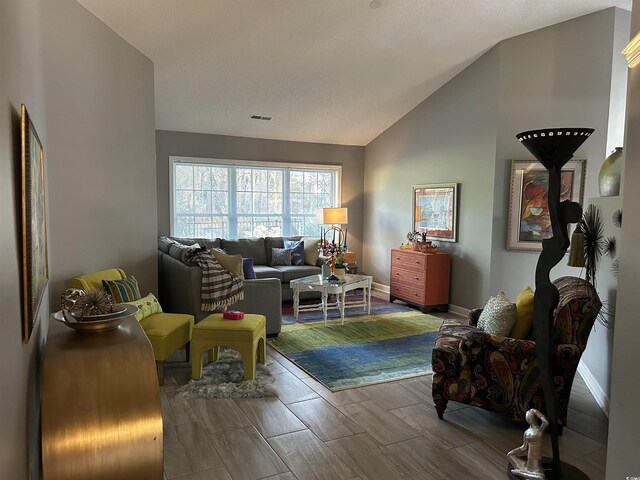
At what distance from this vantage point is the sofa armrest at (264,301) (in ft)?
15.4

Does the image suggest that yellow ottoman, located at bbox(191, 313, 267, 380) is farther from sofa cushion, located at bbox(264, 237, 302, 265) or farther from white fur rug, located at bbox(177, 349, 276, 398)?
sofa cushion, located at bbox(264, 237, 302, 265)

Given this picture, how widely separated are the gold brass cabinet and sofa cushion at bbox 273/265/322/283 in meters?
4.48

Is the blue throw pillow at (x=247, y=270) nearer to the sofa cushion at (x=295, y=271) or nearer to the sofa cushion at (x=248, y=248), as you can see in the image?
the sofa cushion at (x=295, y=271)

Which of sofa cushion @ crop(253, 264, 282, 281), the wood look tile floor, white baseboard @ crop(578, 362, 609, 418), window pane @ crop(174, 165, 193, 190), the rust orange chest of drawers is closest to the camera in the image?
the wood look tile floor

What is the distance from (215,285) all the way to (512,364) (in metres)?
2.61

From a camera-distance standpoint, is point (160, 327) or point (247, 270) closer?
point (160, 327)

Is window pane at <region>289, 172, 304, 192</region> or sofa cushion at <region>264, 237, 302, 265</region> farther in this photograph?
window pane at <region>289, 172, 304, 192</region>

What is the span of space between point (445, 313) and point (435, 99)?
113 inches

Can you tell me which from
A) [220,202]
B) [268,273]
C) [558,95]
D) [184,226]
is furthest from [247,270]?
[558,95]

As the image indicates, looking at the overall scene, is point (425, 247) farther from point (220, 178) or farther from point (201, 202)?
point (201, 202)

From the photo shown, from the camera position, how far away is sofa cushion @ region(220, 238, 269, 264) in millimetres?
6785

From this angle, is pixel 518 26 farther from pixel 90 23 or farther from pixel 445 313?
pixel 90 23

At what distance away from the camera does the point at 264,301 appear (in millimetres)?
4738

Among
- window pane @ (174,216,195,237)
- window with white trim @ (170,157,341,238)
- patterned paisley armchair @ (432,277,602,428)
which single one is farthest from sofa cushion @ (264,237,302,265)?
patterned paisley armchair @ (432,277,602,428)
